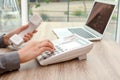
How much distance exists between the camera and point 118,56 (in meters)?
0.93

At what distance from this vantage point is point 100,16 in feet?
4.33

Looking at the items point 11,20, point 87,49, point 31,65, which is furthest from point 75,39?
point 11,20

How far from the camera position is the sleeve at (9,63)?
0.75 m

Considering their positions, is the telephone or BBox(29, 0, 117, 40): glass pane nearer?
the telephone

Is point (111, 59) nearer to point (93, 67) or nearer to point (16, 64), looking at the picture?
point (93, 67)

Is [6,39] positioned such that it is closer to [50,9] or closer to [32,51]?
[32,51]

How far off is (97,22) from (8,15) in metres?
1.70

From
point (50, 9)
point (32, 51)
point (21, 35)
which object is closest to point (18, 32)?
point (21, 35)

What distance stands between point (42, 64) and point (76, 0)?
194cm

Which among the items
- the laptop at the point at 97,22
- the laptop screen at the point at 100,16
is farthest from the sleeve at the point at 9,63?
the laptop screen at the point at 100,16

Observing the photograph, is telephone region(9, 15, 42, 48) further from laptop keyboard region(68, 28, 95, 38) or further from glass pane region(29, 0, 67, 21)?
glass pane region(29, 0, 67, 21)

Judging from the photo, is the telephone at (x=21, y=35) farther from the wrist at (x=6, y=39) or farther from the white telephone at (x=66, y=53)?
the white telephone at (x=66, y=53)

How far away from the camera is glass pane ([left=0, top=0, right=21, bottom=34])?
2685 mm

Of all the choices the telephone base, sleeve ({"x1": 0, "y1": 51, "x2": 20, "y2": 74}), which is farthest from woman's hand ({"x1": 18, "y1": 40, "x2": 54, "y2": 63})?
the telephone base
